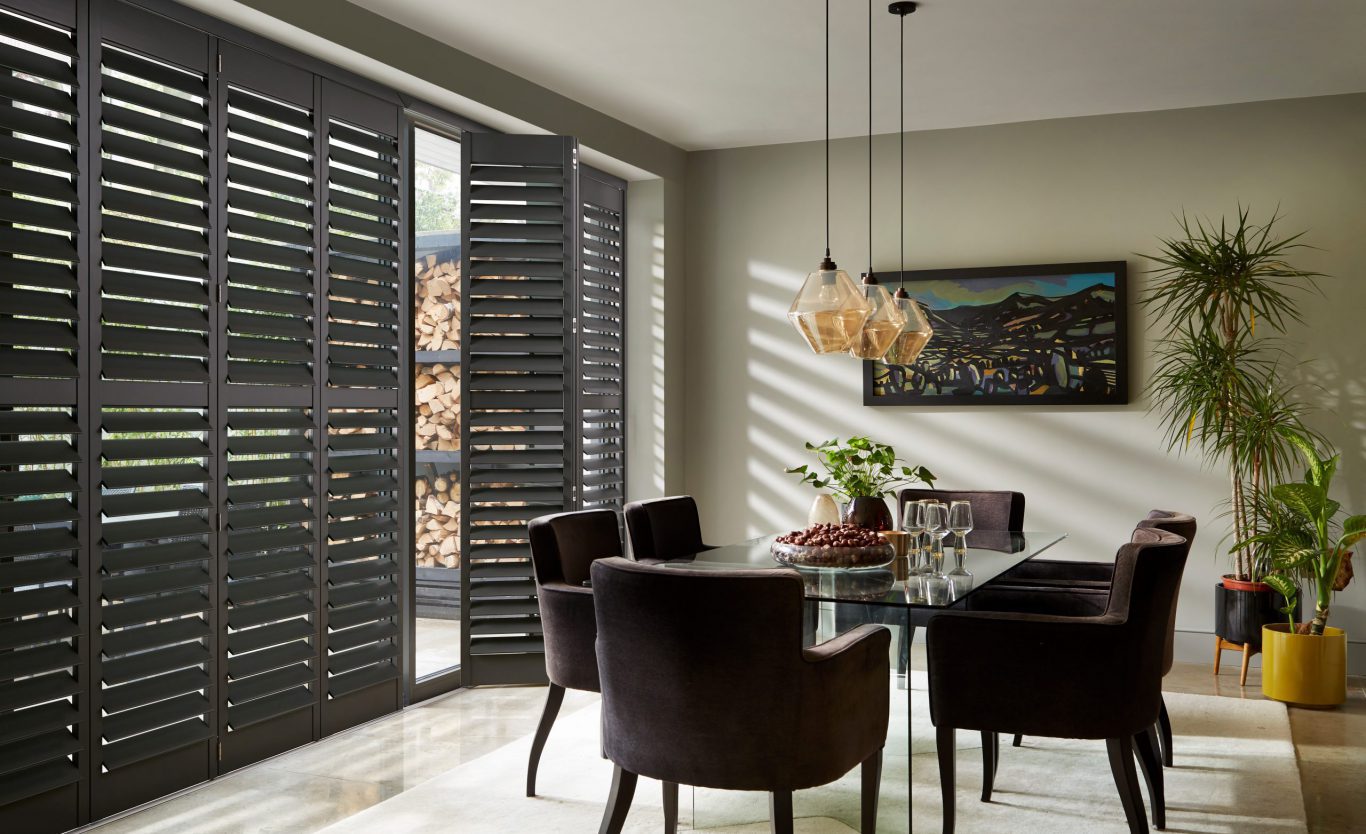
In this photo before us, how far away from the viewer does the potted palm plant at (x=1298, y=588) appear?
4.40 meters

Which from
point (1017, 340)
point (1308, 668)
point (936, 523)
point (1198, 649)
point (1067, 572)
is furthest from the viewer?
point (1017, 340)

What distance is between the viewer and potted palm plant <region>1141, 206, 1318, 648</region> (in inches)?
188

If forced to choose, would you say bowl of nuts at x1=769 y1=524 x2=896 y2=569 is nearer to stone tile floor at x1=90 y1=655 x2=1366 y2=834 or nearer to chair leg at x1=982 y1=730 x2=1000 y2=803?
chair leg at x1=982 y1=730 x2=1000 y2=803

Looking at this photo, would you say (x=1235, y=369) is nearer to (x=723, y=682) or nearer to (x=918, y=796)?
(x=918, y=796)

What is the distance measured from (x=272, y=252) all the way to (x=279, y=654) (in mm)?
1303

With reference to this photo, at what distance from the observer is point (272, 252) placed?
12.0ft

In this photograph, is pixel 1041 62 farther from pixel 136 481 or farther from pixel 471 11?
pixel 136 481

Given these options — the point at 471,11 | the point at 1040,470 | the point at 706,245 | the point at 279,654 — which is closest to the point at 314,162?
the point at 471,11

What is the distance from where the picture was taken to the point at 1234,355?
Result: 15.9 ft

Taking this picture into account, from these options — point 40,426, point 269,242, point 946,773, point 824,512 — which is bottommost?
point 946,773

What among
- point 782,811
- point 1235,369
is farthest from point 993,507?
point 782,811

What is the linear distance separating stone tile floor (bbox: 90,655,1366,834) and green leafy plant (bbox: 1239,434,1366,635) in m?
0.46

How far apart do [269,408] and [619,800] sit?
73.4 inches

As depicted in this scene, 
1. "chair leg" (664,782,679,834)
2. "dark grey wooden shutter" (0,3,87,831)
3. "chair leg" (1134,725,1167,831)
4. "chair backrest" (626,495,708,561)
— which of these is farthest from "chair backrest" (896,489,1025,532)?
"dark grey wooden shutter" (0,3,87,831)
